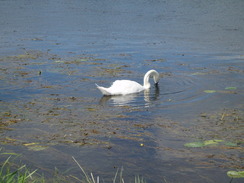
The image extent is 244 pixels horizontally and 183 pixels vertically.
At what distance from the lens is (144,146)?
7301mm

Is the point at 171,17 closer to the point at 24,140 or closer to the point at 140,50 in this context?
the point at 140,50

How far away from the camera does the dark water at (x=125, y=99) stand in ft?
22.4

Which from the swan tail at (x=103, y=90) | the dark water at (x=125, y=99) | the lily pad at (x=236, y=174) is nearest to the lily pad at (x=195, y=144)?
the dark water at (x=125, y=99)

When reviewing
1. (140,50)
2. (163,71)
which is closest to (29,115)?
(163,71)

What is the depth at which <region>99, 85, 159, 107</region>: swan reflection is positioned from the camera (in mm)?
10258

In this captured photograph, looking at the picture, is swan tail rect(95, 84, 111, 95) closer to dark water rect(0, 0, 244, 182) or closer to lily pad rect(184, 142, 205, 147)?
dark water rect(0, 0, 244, 182)

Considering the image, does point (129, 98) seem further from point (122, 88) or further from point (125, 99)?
point (122, 88)

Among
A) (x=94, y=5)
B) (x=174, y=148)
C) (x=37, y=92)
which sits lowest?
(x=174, y=148)

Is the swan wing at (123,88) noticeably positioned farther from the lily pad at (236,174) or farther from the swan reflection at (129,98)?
the lily pad at (236,174)

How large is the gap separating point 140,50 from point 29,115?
7797 millimetres

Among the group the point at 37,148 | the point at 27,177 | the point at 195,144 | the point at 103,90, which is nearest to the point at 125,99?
the point at 103,90

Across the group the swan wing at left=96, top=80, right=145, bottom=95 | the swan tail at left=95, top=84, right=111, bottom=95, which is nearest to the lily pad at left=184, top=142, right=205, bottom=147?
the swan tail at left=95, top=84, right=111, bottom=95

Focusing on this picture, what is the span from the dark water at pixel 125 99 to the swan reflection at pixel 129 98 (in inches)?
0.9

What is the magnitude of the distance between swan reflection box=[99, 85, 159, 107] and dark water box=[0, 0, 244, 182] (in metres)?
0.02
